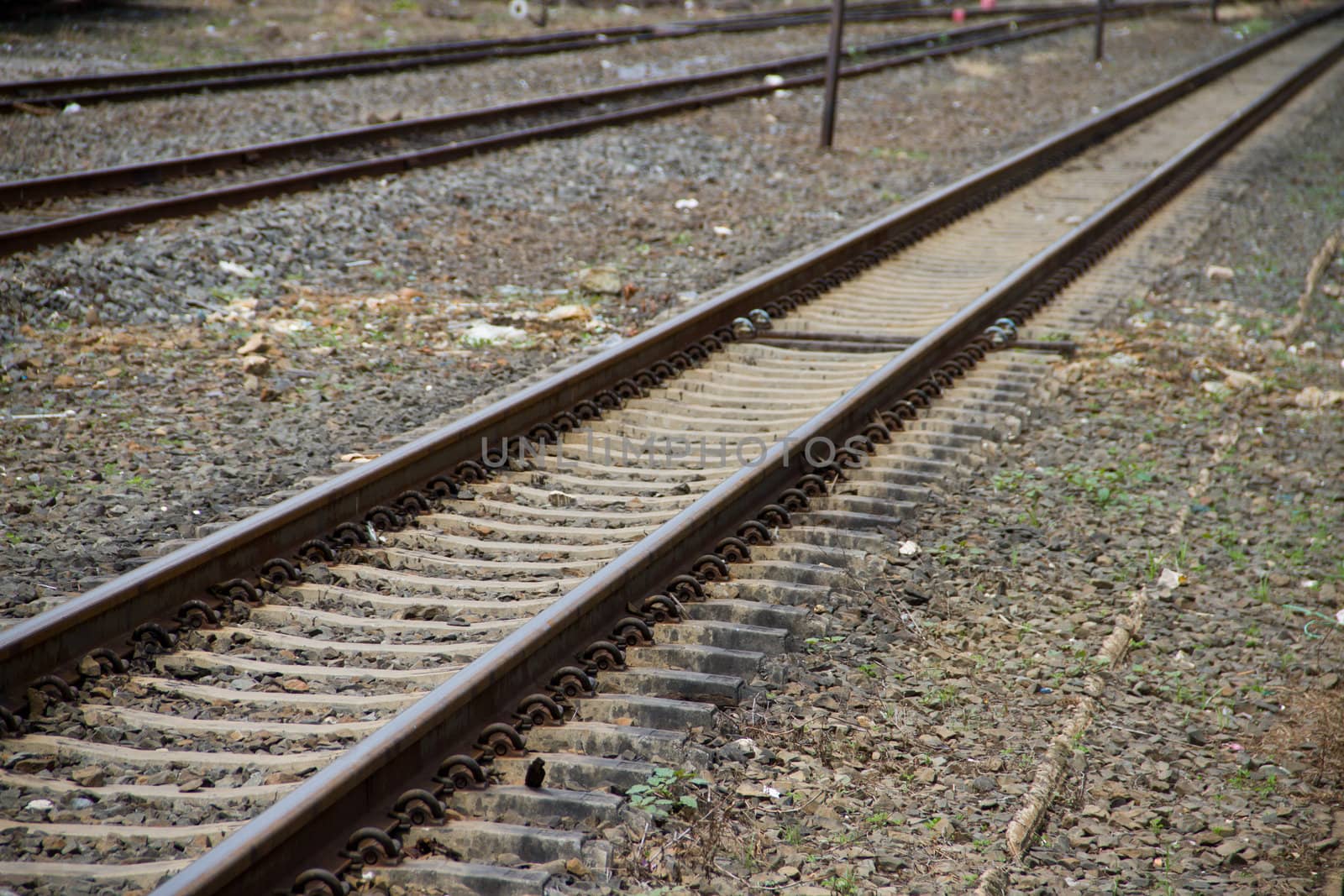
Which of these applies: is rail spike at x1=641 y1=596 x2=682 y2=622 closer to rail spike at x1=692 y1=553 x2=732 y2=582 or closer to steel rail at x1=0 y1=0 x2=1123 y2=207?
rail spike at x1=692 y1=553 x2=732 y2=582

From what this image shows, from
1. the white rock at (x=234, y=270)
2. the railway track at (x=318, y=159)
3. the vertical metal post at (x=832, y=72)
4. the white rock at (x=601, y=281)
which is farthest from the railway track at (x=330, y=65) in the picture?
the white rock at (x=601, y=281)

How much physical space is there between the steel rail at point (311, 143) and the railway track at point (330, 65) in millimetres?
2825

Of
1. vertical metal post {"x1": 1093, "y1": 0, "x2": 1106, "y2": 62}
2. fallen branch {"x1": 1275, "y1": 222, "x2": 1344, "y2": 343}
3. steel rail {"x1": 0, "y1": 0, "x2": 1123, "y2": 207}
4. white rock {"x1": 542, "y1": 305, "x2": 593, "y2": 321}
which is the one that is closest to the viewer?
white rock {"x1": 542, "y1": 305, "x2": 593, "y2": 321}

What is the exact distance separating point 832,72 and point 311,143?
6000 mm

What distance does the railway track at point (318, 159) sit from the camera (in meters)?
9.83

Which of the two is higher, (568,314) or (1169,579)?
(568,314)

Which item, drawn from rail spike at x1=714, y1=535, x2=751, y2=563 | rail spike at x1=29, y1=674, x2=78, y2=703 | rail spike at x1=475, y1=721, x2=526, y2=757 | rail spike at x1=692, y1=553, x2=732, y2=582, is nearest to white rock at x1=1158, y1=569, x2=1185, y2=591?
rail spike at x1=714, y1=535, x2=751, y2=563

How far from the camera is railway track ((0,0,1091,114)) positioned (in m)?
14.3

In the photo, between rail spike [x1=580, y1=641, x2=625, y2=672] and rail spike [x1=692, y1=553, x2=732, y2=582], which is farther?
rail spike [x1=692, y1=553, x2=732, y2=582]

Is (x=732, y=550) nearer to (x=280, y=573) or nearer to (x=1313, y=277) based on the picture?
(x=280, y=573)

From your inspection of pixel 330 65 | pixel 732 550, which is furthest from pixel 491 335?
pixel 330 65

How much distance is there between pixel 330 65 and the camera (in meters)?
18.2

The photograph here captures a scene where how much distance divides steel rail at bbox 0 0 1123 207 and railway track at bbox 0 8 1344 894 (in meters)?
5.98

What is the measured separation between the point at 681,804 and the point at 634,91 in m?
14.8
